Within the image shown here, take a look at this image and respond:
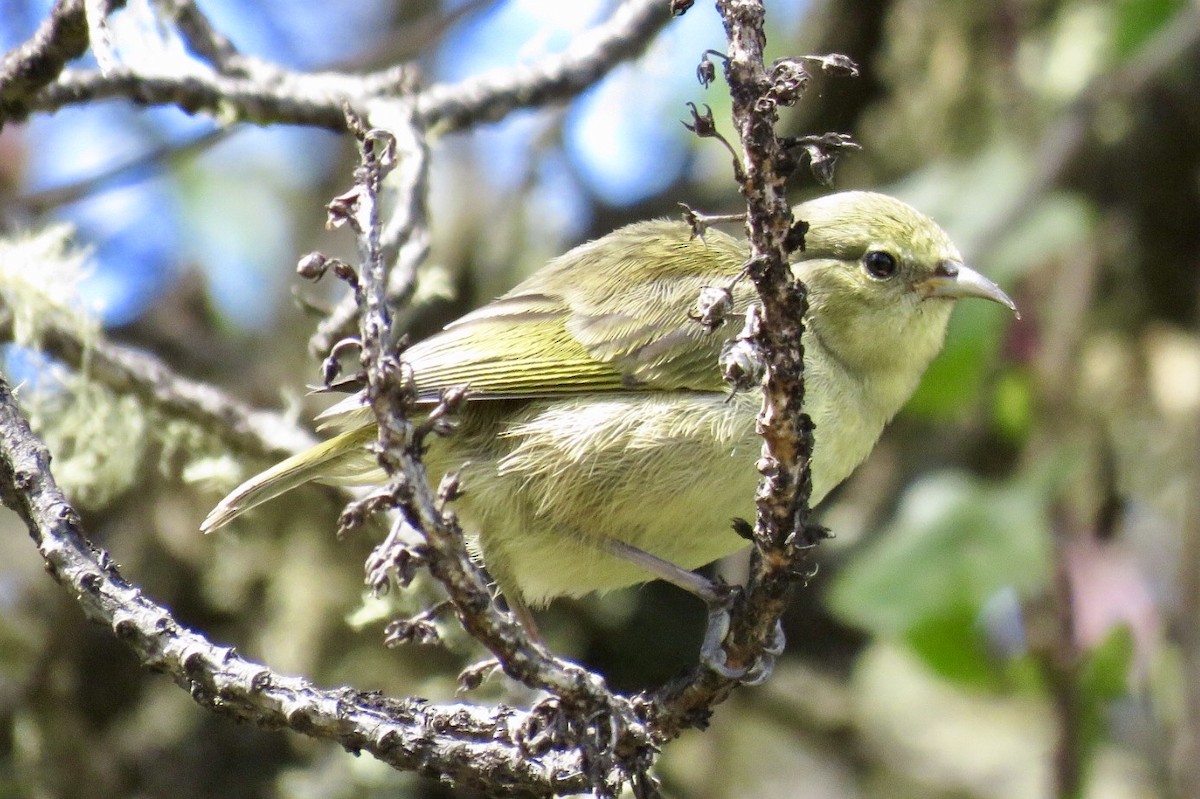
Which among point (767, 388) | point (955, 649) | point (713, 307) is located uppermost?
point (713, 307)

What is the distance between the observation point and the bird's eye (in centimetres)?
378

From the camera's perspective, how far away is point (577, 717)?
2271mm

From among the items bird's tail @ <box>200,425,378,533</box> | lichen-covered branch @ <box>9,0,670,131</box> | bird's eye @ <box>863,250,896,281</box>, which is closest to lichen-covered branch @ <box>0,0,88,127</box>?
lichen-covered branch @ <box>9,0,670,131</box>

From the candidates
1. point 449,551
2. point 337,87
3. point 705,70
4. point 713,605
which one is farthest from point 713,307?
point 337,87

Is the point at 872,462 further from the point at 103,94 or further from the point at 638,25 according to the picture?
the point at 103,94

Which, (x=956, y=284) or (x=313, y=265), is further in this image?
(x=956, y=284)

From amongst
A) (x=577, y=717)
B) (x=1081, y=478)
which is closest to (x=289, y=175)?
(x=1081, y=478)

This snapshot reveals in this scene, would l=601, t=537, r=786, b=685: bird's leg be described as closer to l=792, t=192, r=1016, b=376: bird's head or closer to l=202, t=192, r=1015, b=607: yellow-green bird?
l=202, t=192, r=1015, b=607: yellow-green bird

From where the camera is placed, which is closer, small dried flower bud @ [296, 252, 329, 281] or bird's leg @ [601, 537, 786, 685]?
small dried flower bud @ [296, 252, 329, 281]

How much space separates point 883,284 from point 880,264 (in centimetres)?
5

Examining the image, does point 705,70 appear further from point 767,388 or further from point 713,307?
point 767,388

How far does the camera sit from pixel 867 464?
248 inches

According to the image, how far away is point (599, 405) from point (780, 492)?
45.4 inches

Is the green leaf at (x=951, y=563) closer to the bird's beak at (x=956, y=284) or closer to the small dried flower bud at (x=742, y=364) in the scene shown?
the bird's beak at (x=956, y=284)
